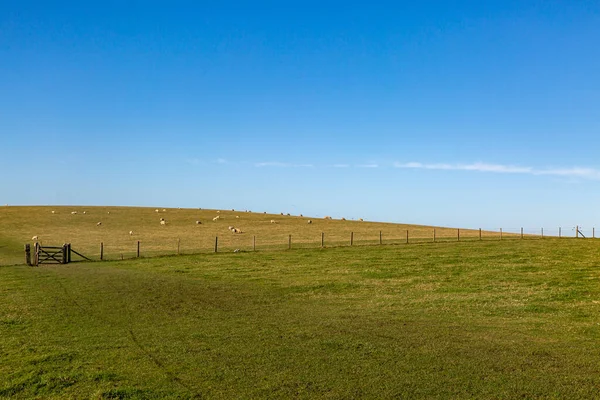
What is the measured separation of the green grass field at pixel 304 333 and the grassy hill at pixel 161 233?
20.5 metres

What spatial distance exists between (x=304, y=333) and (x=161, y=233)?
6285cm

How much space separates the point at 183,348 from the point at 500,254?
34.2 metres

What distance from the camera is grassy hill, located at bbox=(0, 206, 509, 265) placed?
56031 mm

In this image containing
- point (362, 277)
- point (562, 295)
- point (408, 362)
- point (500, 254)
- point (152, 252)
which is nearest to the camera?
point (408, 362)

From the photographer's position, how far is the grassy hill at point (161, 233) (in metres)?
56.0

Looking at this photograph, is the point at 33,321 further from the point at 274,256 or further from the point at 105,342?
the point at 274,256

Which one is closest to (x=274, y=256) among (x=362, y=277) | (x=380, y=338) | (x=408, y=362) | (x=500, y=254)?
(x=362, y=277)

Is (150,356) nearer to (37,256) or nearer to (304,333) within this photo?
(304,333)

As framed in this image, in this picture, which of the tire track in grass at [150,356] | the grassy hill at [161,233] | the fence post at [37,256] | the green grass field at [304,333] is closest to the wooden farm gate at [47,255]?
the fence post at [37,256]

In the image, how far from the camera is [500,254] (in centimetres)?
4197

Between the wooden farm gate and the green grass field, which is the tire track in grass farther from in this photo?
the wooden farm gate

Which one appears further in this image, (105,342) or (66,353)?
(105,342)

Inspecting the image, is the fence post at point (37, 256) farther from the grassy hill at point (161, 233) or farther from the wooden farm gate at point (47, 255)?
the grassy hill at point (161, 233)

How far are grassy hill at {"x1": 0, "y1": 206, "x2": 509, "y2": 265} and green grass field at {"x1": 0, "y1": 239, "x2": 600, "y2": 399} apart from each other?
67.3ft
